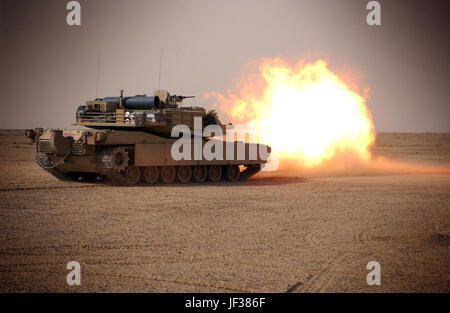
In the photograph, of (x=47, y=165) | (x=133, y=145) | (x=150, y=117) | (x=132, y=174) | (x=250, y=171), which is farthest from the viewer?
(x=250, y=171)

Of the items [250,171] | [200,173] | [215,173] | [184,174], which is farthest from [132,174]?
[250,171]

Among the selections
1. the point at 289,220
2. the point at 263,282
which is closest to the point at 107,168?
the point at 289,220

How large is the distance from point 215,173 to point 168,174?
288cm

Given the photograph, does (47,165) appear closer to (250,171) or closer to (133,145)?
(133,145)

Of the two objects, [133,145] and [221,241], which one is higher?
[133,145]

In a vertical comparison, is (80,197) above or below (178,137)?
below

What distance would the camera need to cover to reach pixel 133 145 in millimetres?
21719

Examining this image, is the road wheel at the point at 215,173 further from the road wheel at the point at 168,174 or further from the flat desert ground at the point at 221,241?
the flat desert ground at the point at 221,241

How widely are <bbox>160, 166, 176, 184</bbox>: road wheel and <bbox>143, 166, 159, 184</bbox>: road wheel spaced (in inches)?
13.1

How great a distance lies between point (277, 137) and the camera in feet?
106

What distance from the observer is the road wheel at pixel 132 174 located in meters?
21.5

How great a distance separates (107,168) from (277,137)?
46.7 feet

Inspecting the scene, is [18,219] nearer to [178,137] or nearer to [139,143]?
[139,143]
